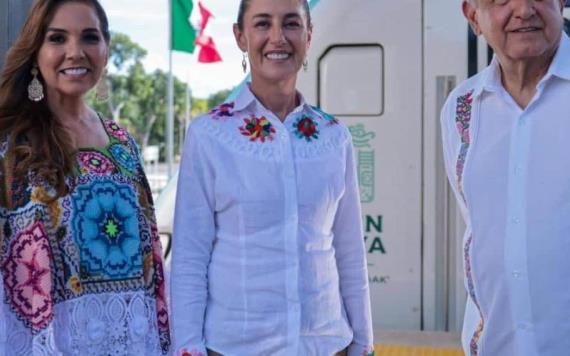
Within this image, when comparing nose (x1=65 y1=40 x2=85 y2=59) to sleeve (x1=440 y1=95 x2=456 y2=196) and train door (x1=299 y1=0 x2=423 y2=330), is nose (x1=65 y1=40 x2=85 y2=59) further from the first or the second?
train door (x1=299 y1=0 x2=423 y2=330)

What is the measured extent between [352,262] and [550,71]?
0.78 m

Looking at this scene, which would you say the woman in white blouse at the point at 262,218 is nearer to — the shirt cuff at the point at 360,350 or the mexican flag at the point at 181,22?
the shirt cuff at the point at 360,350

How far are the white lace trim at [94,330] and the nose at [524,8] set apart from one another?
1309 millimetres

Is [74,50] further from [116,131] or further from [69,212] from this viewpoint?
[69,212]

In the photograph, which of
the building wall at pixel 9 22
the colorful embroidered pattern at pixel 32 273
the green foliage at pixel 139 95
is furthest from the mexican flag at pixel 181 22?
the green foliage at pixel 139 95

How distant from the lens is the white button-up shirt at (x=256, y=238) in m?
2.34

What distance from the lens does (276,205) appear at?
235 cm

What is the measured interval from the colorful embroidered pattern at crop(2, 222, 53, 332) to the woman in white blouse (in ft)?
1.13

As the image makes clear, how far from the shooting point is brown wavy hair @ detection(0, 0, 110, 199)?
2361 mm

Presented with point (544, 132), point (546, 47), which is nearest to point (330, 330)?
point (544, 132)

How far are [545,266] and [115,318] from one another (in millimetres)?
1186

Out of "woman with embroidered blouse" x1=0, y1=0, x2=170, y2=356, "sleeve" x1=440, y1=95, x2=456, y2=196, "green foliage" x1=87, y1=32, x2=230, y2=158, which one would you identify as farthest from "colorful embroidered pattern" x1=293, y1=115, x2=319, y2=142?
"green foliage" x1=87, y1=32, x2=230, y2=158

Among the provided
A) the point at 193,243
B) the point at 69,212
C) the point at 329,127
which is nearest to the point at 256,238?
the point at 193,243

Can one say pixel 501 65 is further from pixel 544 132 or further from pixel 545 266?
pixel 545 266
